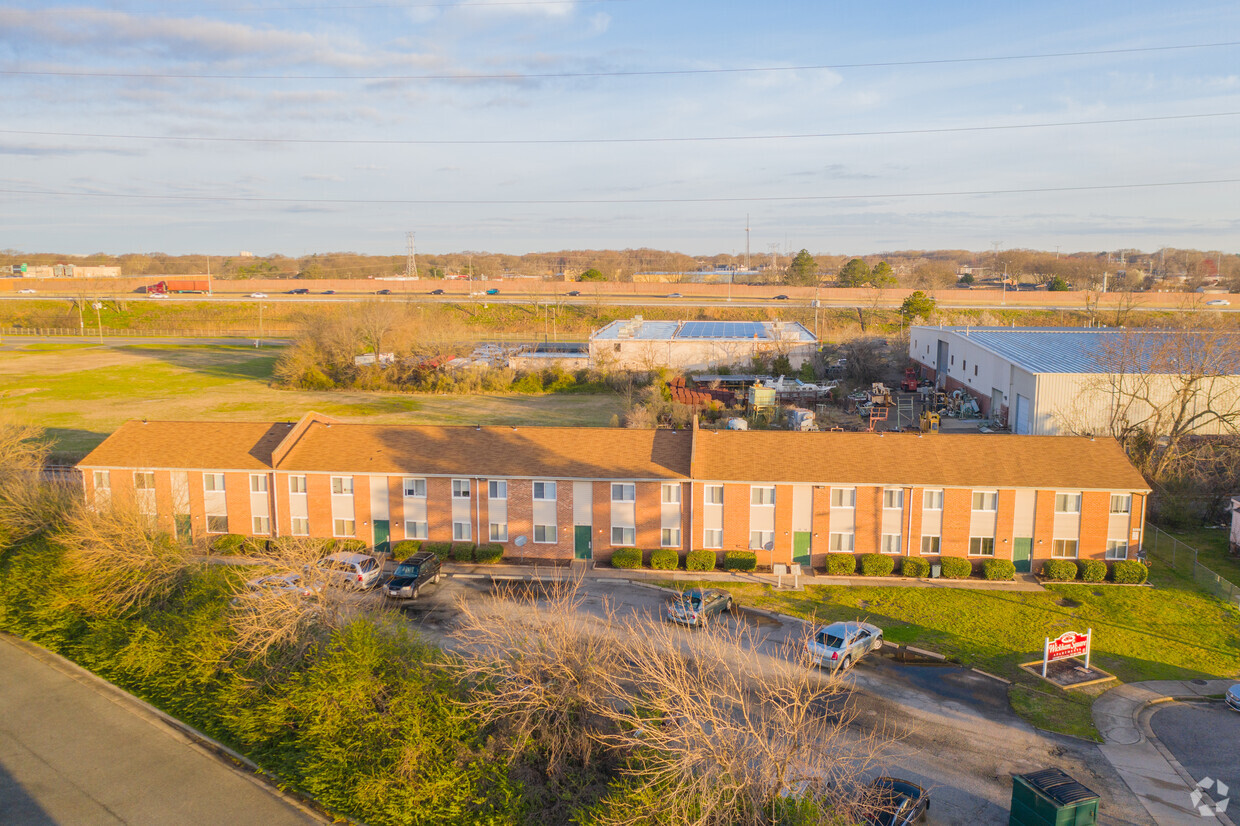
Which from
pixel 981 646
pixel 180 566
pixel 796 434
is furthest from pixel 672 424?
pixel 180 566

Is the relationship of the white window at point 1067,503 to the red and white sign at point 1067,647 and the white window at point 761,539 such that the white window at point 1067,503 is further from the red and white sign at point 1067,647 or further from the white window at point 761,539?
the white window at point 761,539

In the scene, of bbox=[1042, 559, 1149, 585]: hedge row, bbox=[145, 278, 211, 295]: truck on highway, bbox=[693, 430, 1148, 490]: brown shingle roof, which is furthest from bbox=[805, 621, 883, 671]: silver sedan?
bbox=[145, 278, 211, 295]: truck on highway

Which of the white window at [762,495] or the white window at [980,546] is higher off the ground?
the white window at [762,495]

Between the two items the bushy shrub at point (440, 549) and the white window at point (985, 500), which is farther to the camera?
the bushy shrub at point (440, 549)

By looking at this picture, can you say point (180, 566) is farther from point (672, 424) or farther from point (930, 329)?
point (930, 329)

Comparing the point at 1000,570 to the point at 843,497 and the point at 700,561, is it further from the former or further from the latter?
the point at 700,561

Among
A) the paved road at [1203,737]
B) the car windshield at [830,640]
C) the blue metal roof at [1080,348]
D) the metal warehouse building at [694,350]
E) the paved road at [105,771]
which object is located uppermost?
the blue metal roof at [1080,348]

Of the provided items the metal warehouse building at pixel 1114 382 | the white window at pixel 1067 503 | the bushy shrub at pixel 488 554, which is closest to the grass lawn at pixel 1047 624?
the white window at pixel 1067 503

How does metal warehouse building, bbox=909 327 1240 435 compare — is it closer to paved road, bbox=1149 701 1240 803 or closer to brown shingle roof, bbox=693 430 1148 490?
brown shingle roof, bbox=693 430 1148 490
